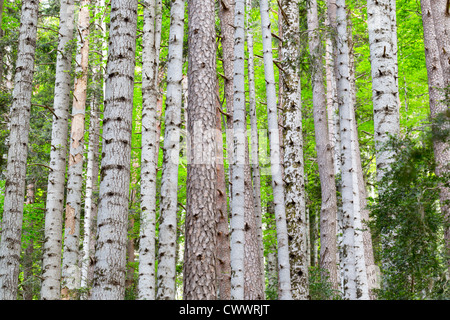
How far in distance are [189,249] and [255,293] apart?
14.9ft

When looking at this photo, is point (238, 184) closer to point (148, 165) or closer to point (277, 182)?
point (277, 182)

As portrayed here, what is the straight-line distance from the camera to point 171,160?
8344 mm

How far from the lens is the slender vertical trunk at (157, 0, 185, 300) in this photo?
8250 millimetres

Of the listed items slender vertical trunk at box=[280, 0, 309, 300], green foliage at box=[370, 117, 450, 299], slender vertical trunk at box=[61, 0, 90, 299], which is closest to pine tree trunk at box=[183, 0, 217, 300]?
green foliage at box=[370, 117, 450, 299]

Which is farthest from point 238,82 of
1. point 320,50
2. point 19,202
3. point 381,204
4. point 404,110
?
point 404,110

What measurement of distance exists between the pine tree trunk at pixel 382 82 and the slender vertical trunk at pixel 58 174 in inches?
224

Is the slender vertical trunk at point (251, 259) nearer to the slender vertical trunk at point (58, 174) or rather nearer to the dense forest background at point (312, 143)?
the dense forest background at point (312, 143)

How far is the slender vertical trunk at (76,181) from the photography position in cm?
976

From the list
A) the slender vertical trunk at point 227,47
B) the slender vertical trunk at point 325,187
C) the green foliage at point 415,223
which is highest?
the slender vertical trunk at point 227,47

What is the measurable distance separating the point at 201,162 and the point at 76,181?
3.97 m

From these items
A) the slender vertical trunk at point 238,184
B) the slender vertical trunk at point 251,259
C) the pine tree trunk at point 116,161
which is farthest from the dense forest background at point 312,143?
the pine tree trunk at point 116,161

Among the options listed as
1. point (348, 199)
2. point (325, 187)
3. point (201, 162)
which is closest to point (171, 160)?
point (201, 162)

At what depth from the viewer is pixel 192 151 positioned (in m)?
7.41

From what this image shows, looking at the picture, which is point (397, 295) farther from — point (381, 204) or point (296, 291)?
point (296, 291)
